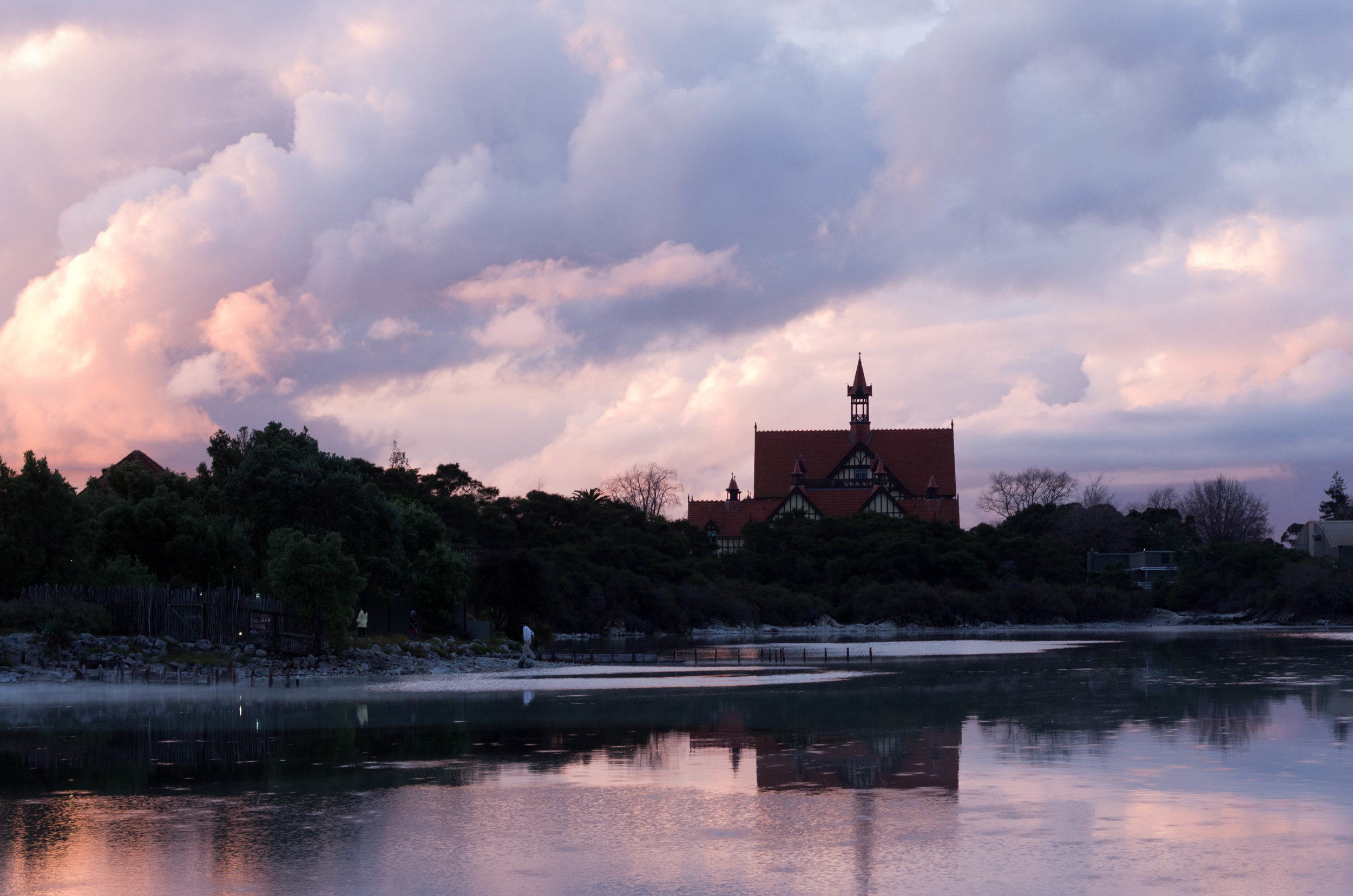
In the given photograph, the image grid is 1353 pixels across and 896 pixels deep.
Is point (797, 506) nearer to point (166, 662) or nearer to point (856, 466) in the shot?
point (856, 466)

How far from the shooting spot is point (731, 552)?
105 metres

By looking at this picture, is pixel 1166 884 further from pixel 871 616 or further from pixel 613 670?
pixel 871 616

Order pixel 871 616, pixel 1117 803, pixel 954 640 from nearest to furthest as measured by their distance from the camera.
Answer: pixel 1117 803 → pixel 954 640 → pixel 871 616

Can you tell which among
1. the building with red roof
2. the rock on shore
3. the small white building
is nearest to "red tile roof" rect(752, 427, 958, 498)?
the building with red roof

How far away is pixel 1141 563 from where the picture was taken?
116 m

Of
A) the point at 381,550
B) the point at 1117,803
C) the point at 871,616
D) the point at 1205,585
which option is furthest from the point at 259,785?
the point at 1205,585

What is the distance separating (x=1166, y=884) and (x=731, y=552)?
95.2 m

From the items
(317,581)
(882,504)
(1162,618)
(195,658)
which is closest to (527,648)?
(317,581)

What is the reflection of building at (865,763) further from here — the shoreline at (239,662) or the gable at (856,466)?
the gable at (856,466)

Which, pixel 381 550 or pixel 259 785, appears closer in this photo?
pixel 259 785

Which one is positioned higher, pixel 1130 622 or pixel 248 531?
pixel 248 531

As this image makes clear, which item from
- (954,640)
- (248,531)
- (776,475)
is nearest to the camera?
(248,531)

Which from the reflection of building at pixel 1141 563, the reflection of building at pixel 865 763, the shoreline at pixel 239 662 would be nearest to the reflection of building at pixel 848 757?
the reflection of building at pixel 865 763

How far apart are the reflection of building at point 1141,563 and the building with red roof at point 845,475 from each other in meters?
13.6
